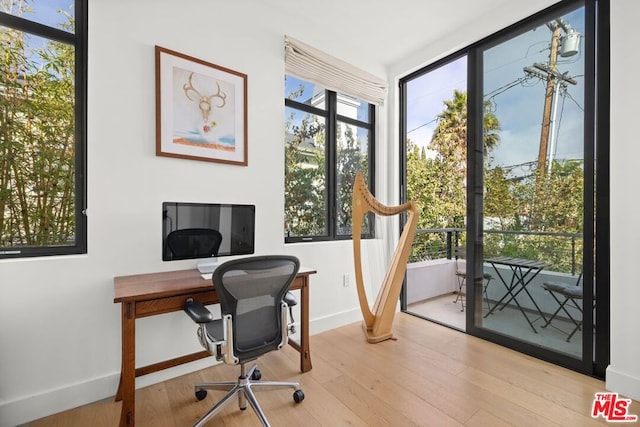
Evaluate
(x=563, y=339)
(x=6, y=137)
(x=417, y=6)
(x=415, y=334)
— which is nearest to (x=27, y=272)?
(x=6, y=137)

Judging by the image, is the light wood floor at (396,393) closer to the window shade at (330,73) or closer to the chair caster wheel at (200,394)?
the chair caster wheel at (200,394)

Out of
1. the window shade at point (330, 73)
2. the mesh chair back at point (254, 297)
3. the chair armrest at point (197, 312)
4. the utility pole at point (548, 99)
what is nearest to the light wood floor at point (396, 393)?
the mesh chair back at point (254, 297)

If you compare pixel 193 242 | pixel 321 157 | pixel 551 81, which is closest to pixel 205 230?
pixel 193 242

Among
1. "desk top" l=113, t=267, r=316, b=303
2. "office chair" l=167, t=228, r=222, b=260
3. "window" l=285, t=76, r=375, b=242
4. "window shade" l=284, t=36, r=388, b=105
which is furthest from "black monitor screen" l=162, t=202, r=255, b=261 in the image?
"window shade" l=284, t=36, r=388, b=105

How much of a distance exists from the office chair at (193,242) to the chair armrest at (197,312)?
37 cm

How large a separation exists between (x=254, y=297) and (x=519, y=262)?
220 cm

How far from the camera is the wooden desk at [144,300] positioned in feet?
4.84

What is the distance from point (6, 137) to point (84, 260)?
31.3 inches

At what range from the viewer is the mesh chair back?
1.46 metres

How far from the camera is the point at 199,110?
2166mm

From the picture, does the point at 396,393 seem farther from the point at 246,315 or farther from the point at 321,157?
the point at 321,157

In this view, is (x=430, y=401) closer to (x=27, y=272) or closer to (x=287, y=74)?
(x=27, y=272)

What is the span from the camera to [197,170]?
2180 millimetres

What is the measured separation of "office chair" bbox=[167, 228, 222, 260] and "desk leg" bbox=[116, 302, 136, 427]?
1.48 ft
